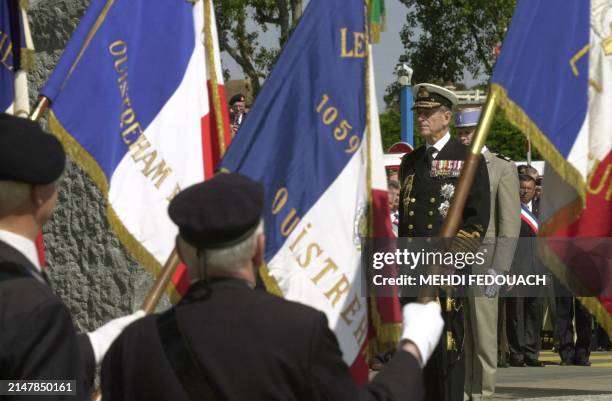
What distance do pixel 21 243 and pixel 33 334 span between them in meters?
0.30

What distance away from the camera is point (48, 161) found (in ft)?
11.0

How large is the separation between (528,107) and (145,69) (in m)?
2.02

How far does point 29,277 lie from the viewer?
325cm

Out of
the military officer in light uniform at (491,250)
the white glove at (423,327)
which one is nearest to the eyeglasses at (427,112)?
the military officer in light uniform at (491,250)

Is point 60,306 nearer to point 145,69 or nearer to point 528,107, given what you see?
point 528,107

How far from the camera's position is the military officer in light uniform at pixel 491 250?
29.8 feet

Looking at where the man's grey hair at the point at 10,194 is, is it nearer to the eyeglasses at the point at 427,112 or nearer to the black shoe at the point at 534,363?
the eyeglasses at the point at 427,112

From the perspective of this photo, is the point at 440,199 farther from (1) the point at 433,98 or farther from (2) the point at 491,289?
(2) the point at 491,289

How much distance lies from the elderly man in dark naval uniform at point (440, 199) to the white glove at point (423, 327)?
369cm

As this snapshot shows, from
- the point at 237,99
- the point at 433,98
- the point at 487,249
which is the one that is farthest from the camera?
the point at 237,99

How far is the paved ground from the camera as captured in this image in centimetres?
857

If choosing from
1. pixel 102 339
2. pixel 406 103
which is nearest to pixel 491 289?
pixel 102 339

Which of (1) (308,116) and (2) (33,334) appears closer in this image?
(2) (33,334)

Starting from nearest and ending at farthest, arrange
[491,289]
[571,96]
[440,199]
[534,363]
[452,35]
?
[571,96]
[440,199]
[491,289]
[534,363]
[452,35]
